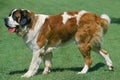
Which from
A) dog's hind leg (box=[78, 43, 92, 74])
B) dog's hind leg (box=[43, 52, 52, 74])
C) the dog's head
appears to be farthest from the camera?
dog's hind leg (box=[43, 52, 52, 74])

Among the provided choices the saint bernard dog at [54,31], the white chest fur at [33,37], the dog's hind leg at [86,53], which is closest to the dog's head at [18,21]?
the saint bernard dog at [54,31]

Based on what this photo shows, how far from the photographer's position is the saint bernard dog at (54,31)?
422 inches

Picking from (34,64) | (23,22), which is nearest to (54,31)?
(23,22)

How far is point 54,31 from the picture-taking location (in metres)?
11.0

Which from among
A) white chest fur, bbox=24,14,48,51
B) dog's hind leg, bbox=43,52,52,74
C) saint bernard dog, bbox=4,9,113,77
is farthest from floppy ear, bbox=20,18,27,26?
dog's hind leg, bbox=43,52,52,74

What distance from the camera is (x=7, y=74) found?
11.1 m

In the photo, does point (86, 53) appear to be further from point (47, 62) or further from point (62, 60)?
point (62, 60)

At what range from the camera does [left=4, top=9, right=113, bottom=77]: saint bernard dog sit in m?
10.7

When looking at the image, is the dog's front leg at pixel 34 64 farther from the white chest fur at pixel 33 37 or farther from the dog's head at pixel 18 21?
the dog's head at pixel 18 21

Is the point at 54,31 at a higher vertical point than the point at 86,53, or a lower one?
higher

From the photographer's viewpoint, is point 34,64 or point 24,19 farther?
point 34,64

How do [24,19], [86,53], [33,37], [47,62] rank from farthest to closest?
[47,62]
[86,53]
[33,37]
[24,19]

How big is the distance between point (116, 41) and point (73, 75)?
6203 mm

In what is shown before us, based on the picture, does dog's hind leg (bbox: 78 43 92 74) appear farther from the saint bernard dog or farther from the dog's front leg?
the dog's front leg
